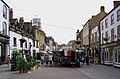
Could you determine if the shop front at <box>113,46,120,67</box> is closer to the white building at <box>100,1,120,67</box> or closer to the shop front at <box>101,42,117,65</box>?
the white building at <box>100,1,120,67</box>

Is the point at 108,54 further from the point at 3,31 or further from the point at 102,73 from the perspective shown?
the point at 102,73

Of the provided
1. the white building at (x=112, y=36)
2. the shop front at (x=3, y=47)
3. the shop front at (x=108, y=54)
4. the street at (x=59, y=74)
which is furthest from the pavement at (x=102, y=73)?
the shop front at (x=3, y=47)

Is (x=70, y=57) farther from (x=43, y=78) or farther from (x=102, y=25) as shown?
(x=43, y=78)

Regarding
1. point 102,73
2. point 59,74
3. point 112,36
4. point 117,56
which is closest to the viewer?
point 59,74

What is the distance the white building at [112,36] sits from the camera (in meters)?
35.7

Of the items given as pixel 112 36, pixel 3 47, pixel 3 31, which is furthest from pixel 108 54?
pixel 3 31

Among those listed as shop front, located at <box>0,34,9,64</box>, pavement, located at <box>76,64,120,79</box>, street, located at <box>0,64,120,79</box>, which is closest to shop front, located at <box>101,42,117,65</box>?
pavement, located at <box>76,64,120,79</box>

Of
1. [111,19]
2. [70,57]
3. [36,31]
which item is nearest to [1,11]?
[70,57]

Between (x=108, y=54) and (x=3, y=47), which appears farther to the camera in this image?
(x=108, y=54)

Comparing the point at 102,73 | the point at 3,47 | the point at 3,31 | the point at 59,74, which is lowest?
the point at 102,73

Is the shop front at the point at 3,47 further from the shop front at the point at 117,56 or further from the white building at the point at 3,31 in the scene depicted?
the shop front at the point at 117,56

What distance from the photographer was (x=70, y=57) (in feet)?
126

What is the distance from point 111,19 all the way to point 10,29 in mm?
16239

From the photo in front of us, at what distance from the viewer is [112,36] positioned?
39.7 metres
